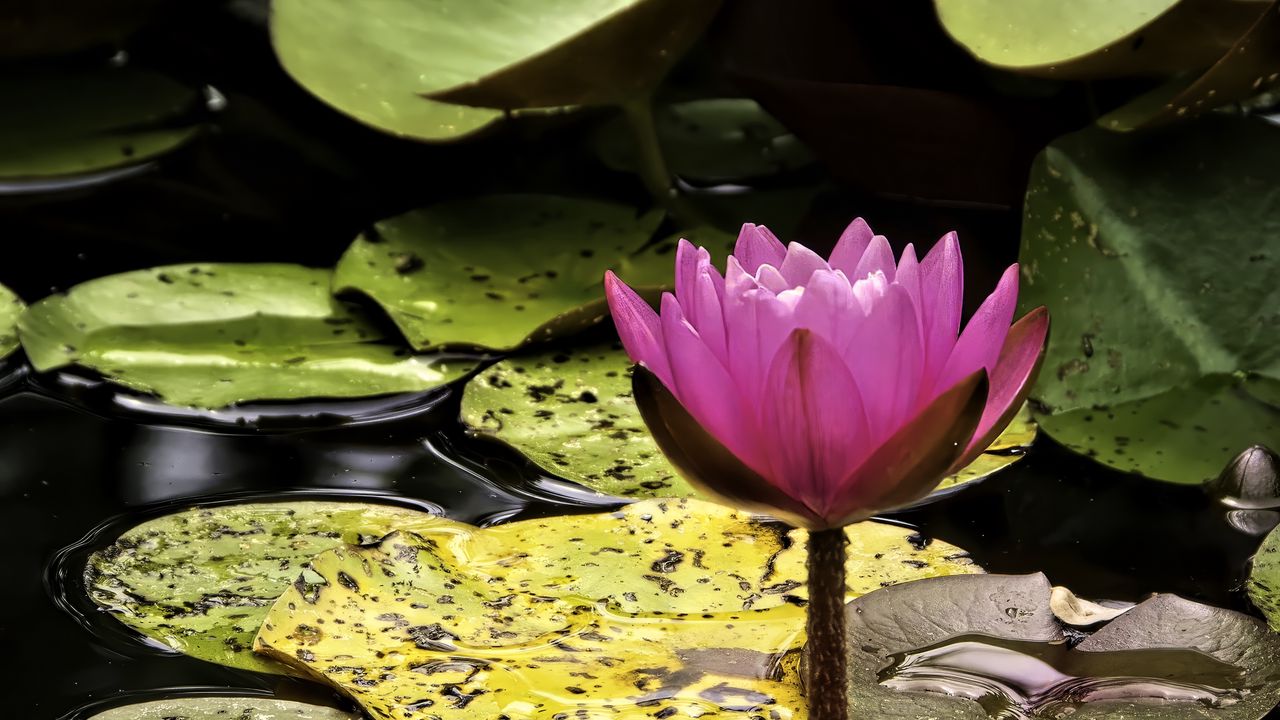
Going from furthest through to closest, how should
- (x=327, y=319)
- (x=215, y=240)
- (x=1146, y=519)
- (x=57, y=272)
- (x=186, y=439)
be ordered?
(x=215, y=240)
(x=57, y=272)
(x=327, y=319)
(x=186, y=439)
(x=1146, y=519)

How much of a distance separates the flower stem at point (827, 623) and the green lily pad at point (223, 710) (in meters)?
0.34

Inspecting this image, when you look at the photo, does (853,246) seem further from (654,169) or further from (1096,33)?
(654,169)

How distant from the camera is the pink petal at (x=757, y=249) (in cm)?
78

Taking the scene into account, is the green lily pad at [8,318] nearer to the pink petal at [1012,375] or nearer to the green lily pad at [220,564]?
the green lily pad at [220,564]

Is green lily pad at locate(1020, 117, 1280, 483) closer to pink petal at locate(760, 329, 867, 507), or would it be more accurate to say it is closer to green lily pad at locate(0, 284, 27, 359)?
pink petal at locate(760, 329, 867, 507)

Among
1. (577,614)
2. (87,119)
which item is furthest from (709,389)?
(87,119)

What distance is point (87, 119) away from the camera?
6.70 ft

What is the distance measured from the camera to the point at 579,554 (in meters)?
1.02

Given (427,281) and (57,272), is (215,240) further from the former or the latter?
(427,281)

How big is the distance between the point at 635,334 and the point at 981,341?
20 cm

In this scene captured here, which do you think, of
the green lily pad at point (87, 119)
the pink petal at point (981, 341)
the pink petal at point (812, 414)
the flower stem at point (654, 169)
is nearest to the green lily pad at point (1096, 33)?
the flower stem at point (654, 169)

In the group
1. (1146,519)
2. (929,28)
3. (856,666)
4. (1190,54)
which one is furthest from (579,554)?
(929,28)

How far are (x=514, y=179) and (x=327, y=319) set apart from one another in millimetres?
526

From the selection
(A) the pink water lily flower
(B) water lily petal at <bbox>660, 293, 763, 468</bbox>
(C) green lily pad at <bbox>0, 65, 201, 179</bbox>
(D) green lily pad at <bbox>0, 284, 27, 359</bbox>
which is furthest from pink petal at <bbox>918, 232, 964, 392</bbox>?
(C) green lily pad at <bbox>0, 65, 201, 179</bbox>
